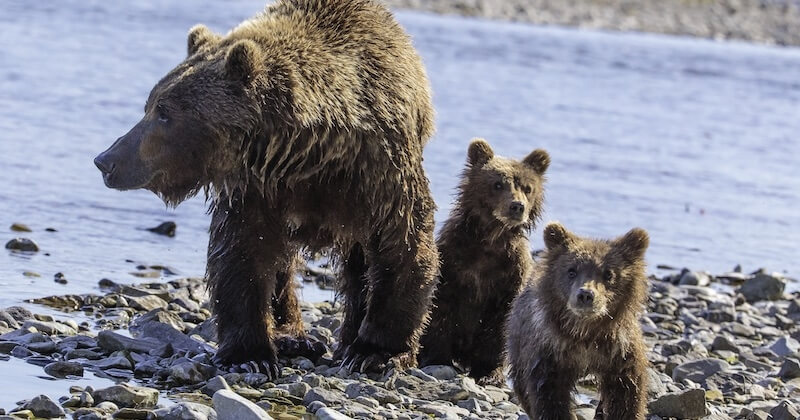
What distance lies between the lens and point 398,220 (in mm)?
6539

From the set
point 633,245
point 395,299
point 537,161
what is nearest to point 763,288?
point 537,161

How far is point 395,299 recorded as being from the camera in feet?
22.1

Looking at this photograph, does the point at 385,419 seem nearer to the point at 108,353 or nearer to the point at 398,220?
the point at 398,220

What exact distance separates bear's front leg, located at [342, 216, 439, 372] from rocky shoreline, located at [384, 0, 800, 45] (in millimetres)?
33538

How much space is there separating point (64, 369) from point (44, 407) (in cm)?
75

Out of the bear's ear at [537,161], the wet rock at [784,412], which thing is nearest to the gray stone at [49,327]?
the bear's ear at [537,161]

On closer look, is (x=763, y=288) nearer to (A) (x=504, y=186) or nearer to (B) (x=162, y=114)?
(A) (x=504, y=186)

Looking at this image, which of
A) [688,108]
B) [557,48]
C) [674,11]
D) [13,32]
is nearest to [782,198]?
[688,108]

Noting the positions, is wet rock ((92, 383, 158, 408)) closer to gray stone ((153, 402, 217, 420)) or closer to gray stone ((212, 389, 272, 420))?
gray stone ((153, 402, 217, 420))

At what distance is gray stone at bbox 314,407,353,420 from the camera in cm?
556

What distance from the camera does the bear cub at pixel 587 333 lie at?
5.77 m

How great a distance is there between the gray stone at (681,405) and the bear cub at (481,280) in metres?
0.95

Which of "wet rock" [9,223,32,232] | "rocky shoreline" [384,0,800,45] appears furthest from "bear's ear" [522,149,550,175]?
"rocky shoreline" [384,0,800,45]

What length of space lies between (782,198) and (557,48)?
58.3ft
